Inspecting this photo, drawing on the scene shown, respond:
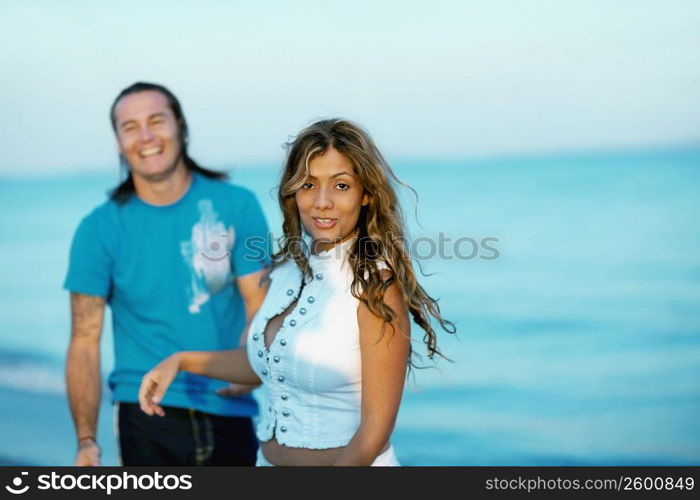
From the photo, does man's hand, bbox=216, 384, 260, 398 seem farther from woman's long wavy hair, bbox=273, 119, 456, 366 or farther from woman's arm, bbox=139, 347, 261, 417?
woman's long wavy hair, bbox=273, 119, 456, 366

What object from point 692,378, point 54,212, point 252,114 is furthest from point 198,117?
point 692,378

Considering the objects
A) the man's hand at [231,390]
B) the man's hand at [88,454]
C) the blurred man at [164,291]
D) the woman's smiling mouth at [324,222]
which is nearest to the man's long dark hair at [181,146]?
the blurred man at [164,291]

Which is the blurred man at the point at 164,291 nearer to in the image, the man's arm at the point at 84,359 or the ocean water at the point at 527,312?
the man's arm at the point at 84,359

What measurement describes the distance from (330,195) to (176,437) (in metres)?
1.35

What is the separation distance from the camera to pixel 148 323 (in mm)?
3400

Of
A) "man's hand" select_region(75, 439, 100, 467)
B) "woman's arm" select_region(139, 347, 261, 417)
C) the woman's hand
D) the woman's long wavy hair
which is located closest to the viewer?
the woman's long wavy hair

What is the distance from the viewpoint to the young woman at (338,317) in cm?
224

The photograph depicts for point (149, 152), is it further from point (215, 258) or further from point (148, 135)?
point (215, 258)

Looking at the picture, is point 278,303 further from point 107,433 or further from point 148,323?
point 107,433

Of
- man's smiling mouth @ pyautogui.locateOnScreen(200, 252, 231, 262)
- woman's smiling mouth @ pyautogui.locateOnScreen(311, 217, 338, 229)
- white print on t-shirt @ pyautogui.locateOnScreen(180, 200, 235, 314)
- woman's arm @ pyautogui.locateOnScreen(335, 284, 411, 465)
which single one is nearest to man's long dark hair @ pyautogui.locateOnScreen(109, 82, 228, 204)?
white print on t-shirt @ pyautogui.locateOnScreen(180, 200, 235, 314)

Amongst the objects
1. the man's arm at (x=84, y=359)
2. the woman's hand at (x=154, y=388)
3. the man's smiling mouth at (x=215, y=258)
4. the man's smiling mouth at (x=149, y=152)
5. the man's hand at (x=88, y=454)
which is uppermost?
the man's smiling mouth at (x=149, y=152)

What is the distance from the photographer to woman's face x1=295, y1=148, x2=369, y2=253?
238cm

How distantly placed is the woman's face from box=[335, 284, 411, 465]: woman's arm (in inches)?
9.9

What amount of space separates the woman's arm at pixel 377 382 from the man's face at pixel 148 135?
4.68 ft
